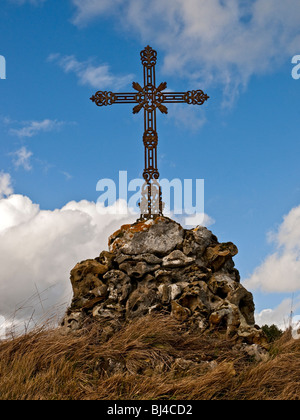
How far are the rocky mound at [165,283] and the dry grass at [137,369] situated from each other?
15.3 inches

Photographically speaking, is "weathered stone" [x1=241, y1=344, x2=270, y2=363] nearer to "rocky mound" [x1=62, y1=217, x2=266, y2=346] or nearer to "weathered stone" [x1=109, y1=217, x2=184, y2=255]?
"rocky mound" [x1=62, y1=217, x2=266, y2=346]

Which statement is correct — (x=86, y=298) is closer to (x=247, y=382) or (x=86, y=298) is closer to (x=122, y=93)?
(x=247, y=382)

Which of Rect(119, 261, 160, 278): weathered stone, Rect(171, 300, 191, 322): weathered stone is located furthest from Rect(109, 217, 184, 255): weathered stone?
Rect(171, 300, 191, 322): weathered stone

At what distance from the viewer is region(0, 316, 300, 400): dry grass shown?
572cm

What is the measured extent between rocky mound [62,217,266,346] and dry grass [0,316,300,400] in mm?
389

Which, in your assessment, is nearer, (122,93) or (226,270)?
(226,270)

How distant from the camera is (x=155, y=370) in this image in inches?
244

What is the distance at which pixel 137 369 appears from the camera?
620 centimetres

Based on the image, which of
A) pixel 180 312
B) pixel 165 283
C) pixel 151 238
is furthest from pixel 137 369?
pixel 151 238

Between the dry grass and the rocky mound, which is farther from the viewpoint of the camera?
the rocky mound

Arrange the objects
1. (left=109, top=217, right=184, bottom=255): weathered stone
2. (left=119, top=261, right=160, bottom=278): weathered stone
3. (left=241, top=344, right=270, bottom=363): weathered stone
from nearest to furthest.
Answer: (left=241, top=344, right=270, bottom=363): weathered stone < (left=119, top=261, right=160, bottom=278): weathered stone < (left=109, top=217, right=184, bottom=255): weathered stone

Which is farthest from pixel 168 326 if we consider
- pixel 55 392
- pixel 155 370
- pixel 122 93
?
pixel 122 93

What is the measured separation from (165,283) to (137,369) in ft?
6.52
